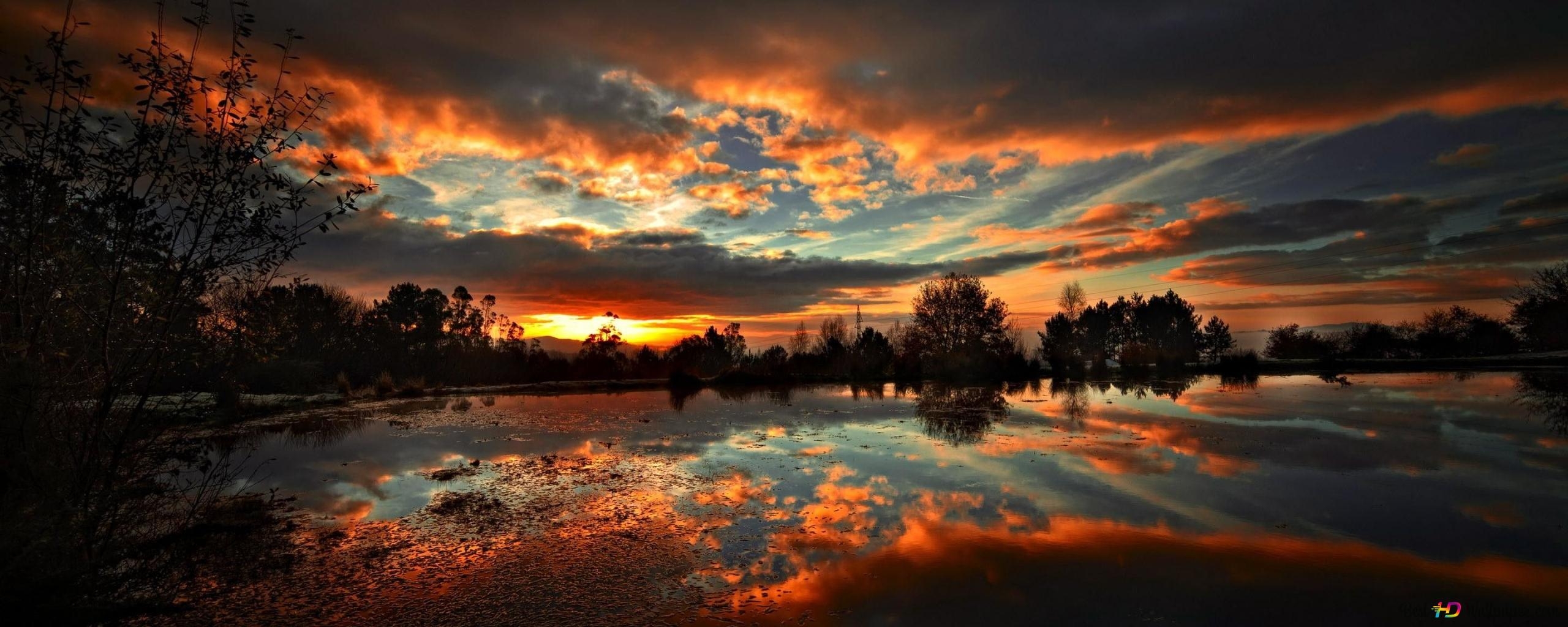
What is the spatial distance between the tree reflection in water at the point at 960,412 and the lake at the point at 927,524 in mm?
277

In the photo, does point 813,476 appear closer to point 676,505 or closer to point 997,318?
point 676,505

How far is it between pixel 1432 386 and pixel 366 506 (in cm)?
3987

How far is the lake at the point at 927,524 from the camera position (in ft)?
17.7

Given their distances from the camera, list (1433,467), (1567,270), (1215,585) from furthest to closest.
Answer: (1567,270) < (1433,467) < (1215,585)

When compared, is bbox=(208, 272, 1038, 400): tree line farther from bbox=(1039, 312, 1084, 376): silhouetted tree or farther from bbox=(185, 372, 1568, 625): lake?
bbox=(185, 372, 1568, 625): lake

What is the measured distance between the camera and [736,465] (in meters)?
11.9

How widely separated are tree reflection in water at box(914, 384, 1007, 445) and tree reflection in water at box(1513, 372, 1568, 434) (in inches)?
516

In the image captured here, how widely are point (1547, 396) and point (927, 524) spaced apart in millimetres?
28717

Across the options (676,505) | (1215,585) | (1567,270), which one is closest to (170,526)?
(676,505)

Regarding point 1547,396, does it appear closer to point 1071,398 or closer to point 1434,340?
point 1071,398

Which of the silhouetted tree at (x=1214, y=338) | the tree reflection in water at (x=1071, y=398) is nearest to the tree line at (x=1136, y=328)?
the silhouetted tree at (x=1214, y=338)

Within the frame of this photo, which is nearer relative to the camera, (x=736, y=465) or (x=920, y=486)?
(x=920, y=486)

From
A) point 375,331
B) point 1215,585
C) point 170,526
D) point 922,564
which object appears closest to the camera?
point 1215,585

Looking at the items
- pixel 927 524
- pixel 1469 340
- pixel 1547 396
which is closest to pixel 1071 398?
pixel 1547 396
